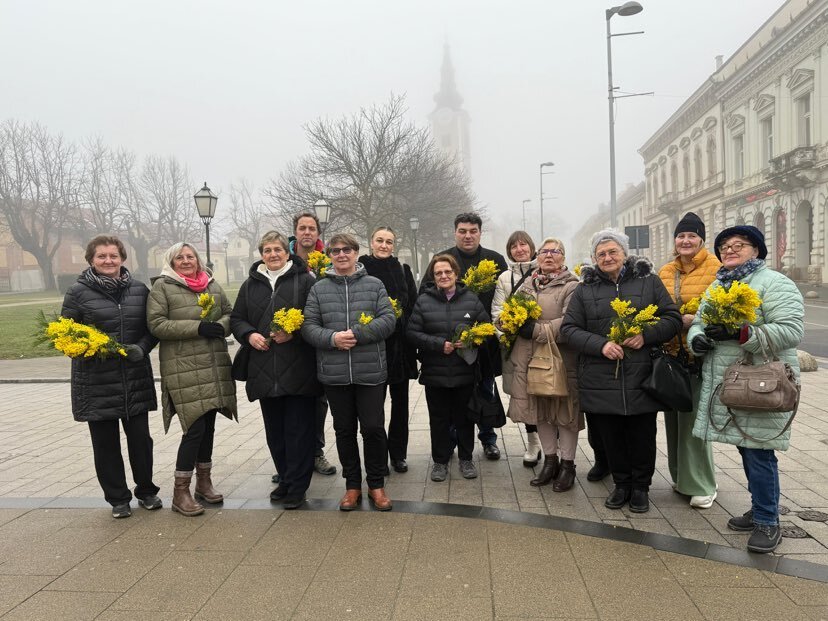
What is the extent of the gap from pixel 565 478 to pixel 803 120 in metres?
35.1

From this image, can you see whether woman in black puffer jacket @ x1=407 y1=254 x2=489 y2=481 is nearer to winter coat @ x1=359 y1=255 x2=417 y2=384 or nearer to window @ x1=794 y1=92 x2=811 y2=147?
winter coat @ x1=359 y1=255 x2=417 y2=384

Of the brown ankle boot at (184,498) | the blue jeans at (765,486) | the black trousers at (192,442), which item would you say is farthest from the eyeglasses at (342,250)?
the blue jeans at (765,486)

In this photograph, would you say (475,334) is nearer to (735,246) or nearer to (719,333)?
(719,333)

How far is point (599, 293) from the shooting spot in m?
4.07

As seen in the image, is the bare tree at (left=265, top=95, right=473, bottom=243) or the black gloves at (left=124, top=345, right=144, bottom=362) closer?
the black gloves at (left=124, top=345, right=144, bottom=362)

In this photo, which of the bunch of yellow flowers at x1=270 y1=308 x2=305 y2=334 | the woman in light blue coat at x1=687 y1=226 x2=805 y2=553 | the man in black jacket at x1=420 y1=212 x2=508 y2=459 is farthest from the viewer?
the man in black jacket at x1=420 y1=212 x2=508 y2=459

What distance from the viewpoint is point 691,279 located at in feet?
13.5

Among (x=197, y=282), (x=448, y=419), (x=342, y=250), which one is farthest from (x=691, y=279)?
(x=197, y=282)

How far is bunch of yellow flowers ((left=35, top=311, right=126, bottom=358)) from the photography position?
3.84 m

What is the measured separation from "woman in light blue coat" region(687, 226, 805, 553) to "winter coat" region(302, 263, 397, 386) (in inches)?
84.4

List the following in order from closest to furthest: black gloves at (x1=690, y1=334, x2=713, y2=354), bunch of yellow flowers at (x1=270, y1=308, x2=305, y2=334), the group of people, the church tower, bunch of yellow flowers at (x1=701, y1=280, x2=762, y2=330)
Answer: bunch of yellow flowers at (x1=701, y1=280, x2=762, y2=330) < black gloves at (x1=690, y1=334, x2=713, y2=354) < the group of people < bunch of yellow flowers at (x1=270, y1=308, x2=305, y2=334) < the church tower

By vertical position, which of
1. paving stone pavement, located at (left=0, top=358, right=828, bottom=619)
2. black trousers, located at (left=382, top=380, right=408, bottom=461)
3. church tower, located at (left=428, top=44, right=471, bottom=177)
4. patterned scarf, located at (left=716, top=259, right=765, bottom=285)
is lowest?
paving stone pavement, located at (left=0, top=358, right=828, bottom=619)

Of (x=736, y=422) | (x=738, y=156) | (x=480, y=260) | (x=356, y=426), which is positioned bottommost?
(x=356, y=426)

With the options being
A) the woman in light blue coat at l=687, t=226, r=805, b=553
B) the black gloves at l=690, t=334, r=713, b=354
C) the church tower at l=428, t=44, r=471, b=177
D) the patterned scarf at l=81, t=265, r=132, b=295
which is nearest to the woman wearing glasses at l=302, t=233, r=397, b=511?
the patterned scarf at l=81, t=265, r=132, b=295
